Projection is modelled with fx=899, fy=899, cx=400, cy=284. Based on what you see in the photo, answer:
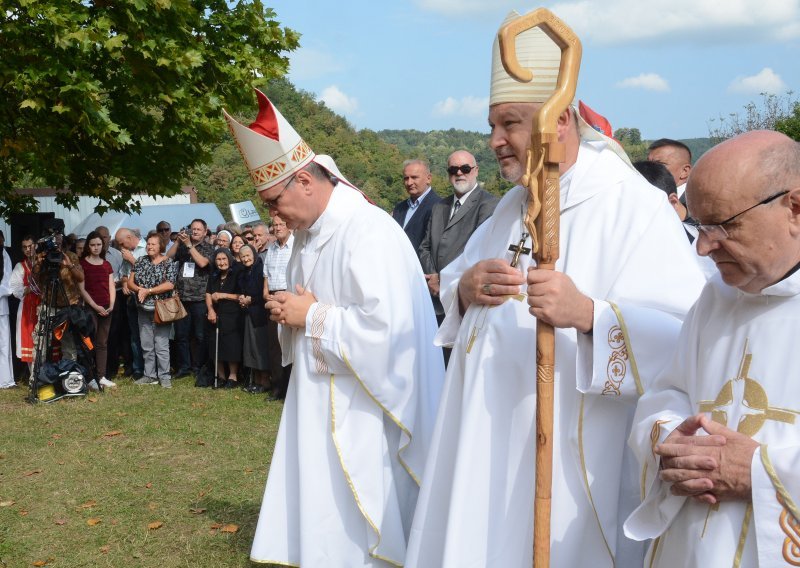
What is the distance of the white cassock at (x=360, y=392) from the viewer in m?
4.26

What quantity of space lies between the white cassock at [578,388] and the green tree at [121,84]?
9251mm

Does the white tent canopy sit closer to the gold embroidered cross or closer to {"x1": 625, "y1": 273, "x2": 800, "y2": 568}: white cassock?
{"x1": 625, "y1": 273, "x2": 800, "y2": 568}: white cassock

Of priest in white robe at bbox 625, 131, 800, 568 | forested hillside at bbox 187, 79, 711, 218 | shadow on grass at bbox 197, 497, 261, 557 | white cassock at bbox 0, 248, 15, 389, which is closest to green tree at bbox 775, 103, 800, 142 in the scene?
forested hillside at bbox 187, 79, 711, 218

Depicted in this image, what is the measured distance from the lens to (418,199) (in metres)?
9.51

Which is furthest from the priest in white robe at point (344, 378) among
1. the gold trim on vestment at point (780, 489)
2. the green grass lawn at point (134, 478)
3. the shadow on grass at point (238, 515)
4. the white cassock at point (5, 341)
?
the white cassock at point (5, 341)

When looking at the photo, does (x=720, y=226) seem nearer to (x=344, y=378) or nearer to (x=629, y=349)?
(x=629, y=349)

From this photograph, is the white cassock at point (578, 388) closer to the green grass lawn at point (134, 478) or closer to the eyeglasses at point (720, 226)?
the eyeglasses at point (720, 226)

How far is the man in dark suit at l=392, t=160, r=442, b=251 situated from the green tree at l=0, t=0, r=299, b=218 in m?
4.28

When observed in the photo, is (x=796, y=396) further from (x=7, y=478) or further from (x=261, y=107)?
(x=7, y=478)

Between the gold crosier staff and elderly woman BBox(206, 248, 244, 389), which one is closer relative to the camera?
the gold crosier staff

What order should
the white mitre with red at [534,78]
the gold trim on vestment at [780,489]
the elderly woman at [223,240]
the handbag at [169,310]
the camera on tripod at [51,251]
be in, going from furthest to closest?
the elderly woman at [223,240]
the handbag at [169,310]
the camera on tripod at [51,251]
the white mitre with red at [534,78]
the gold trim on vestment at [780,489]

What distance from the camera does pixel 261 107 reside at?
4816mm

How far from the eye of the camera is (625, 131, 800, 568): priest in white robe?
80.1 inches

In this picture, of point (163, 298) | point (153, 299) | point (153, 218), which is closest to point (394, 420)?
point (163, 298)
